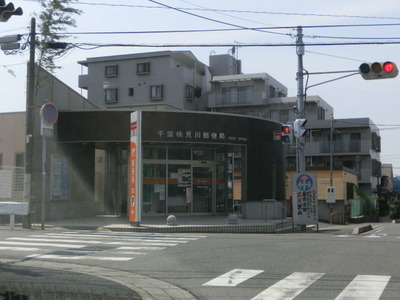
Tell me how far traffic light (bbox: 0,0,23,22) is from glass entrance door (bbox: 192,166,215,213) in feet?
44.2

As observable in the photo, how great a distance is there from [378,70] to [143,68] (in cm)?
3527

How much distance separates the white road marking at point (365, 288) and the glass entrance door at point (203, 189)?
574 inches

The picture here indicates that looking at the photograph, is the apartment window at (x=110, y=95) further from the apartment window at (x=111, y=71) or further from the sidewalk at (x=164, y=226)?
the sidewalk at (x=164, y=226)

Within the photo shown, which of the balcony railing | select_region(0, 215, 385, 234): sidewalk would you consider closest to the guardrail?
select_region(0, 215, 385, 234): sidewalk

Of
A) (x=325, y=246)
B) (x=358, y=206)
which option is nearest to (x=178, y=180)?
(x=325, y=246)

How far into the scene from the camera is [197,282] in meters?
8.23

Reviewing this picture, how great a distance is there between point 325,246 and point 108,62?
1595 inches

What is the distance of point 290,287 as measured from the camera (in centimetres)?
770

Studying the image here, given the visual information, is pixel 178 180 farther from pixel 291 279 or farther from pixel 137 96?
pixel 137 96

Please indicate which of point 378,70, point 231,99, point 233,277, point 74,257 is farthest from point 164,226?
point 231,99

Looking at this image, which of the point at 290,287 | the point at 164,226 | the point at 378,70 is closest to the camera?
the point at 290,287

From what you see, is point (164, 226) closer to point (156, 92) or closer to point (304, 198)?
point (304, 198)

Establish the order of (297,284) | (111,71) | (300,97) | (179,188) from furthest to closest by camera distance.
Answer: (111,71) → (179,188) → (300,97) → (297,284)

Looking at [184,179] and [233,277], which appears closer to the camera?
[233,277]
